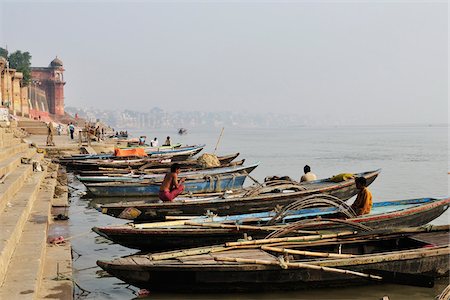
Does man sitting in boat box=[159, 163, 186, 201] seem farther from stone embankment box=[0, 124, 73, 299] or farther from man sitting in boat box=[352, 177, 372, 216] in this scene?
man sitting in boat box=[352, 177, 372, 216]

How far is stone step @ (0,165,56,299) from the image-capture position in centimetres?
526

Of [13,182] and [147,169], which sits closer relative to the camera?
[13,182]

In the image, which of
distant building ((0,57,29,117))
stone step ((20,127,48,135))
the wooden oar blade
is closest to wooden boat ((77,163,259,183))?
the wooden oar blade

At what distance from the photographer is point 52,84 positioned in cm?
8588

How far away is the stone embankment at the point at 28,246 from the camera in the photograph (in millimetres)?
5520

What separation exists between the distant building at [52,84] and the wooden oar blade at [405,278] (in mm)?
83972

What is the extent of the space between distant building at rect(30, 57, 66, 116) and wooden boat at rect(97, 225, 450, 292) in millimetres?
83163

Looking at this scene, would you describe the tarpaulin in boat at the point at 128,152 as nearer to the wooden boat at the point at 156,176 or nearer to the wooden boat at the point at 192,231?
the wooden boat at the point at 156,176

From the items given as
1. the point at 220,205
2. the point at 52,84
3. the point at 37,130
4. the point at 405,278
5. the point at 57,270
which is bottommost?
the point at 405,278

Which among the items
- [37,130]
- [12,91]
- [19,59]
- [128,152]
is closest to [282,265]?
[128,152]

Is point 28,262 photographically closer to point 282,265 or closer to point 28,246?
point 28,246

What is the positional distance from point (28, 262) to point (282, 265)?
305 centimetres

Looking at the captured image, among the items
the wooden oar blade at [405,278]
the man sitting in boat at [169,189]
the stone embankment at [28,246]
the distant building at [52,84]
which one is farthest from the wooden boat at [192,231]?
the distant building at [52,84]

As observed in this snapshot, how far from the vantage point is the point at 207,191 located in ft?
52.2
